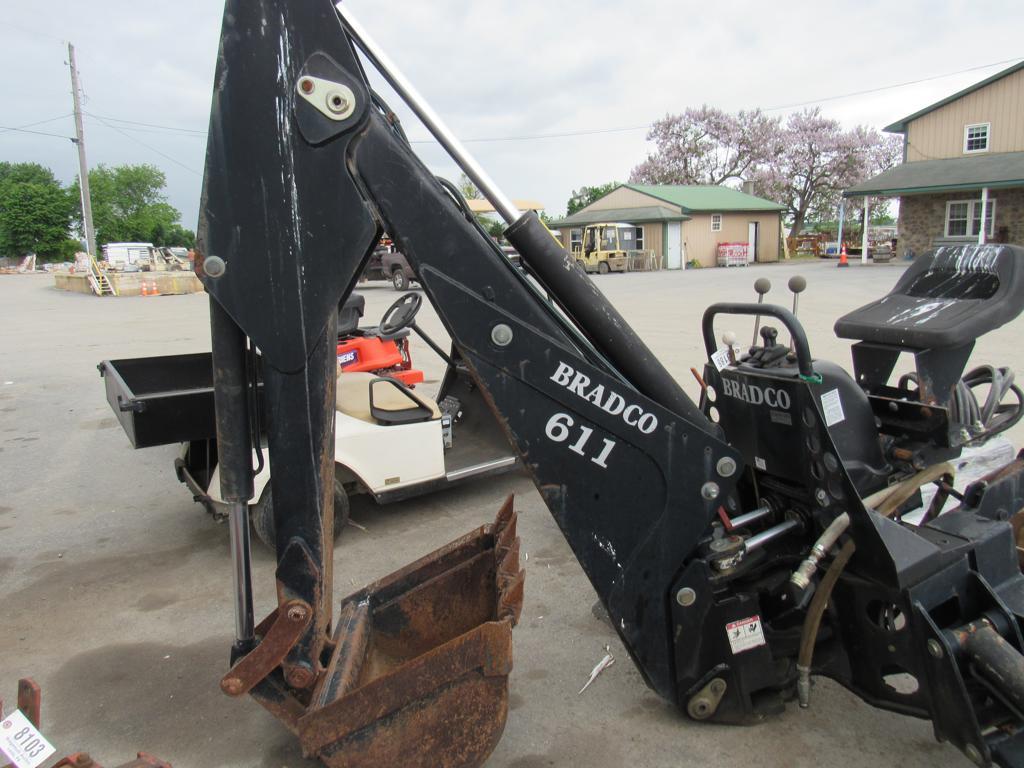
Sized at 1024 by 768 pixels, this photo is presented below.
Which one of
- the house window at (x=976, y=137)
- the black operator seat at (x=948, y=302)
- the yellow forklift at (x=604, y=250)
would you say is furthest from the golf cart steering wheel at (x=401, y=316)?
the house window at (x=976, y=137)

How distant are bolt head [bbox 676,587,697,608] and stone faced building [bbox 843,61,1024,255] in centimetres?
2787

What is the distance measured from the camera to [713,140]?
5369 centimetres

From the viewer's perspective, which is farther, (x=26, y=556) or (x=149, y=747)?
(x=26, y=556)

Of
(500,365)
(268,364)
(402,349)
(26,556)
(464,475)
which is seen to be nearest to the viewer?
(268,364)

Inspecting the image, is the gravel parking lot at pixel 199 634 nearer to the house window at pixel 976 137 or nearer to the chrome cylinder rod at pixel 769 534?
the chrome cylinder rod at pixel 769 534

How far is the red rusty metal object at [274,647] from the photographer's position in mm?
2018

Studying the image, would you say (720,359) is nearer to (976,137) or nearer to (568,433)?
(568,433)

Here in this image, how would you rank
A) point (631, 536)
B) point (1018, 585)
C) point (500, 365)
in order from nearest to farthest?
point (500, 365), point (631, 536), point (1018, 585)

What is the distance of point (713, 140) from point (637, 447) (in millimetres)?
56278

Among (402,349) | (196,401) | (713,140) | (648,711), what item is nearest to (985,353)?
(402,349)

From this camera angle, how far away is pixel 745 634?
2.44 m

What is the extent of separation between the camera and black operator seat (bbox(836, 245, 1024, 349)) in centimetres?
289

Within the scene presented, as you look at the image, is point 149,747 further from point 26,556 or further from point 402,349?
point 402,349

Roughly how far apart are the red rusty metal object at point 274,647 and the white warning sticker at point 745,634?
134 centimetres
